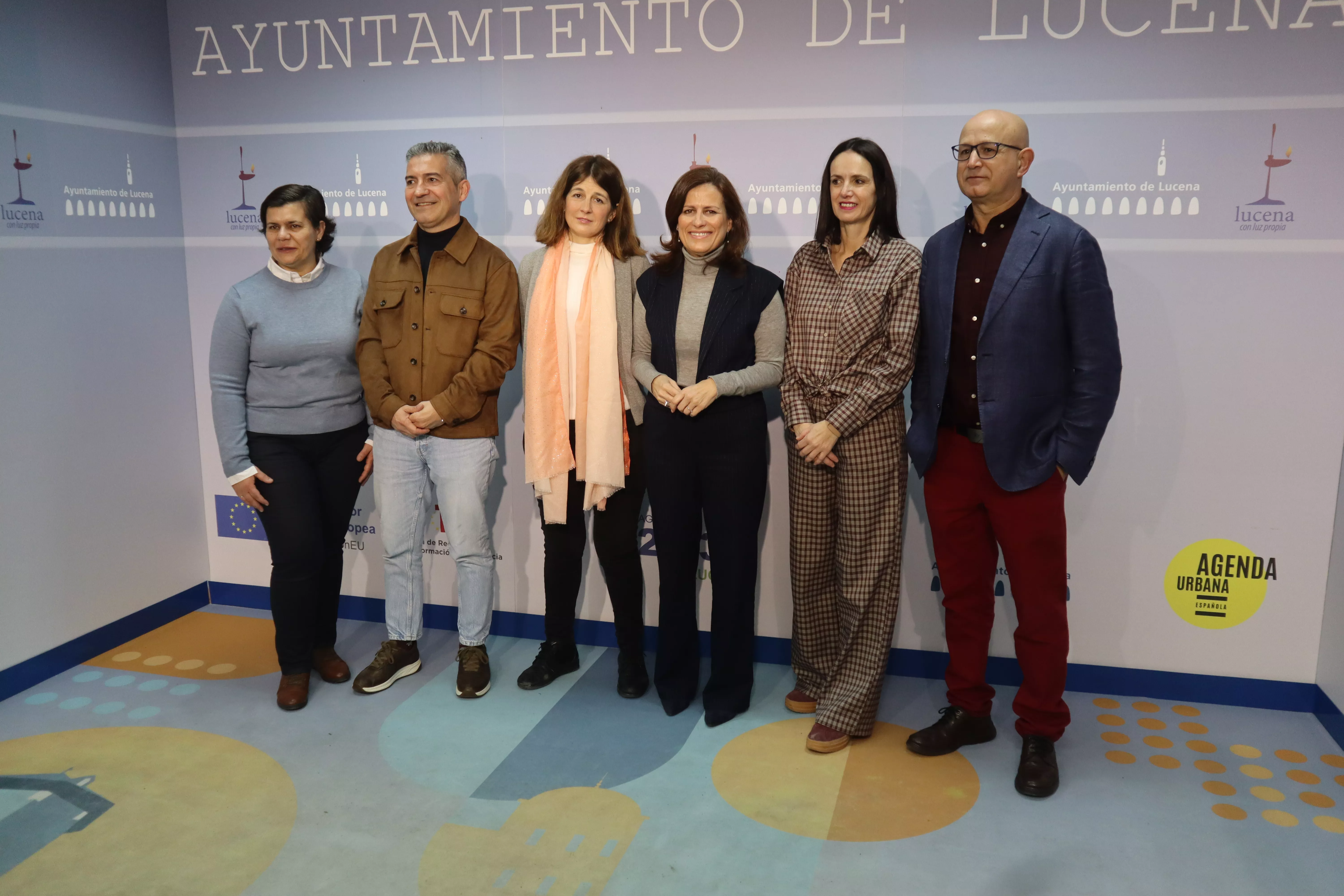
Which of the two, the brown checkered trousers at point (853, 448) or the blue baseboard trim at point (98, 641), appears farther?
the blue baseboard trim at point (98, 641)

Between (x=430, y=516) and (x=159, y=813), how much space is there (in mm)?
1224

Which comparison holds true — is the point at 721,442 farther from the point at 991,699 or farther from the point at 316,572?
the point at 316,572

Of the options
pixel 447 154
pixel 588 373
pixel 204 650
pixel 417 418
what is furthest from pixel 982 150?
pixel 204 650

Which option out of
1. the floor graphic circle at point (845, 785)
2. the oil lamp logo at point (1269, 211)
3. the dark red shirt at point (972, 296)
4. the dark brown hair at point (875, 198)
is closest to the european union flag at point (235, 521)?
the floor graphic circle at point (845, 785)

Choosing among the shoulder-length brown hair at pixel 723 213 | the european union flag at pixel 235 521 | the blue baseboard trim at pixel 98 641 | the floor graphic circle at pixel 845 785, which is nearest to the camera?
the floor graphic circle at pixel 845 785

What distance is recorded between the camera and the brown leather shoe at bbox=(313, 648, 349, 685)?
3438 mm

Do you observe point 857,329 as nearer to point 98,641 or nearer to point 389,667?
point 389,667

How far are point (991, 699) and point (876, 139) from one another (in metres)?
1.91

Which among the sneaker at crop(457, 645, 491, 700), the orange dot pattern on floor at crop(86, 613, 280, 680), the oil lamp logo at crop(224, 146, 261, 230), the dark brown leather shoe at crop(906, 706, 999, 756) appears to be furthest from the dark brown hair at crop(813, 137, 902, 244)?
the orange dot pattern on floor at crop(86, 613, 280, 680)

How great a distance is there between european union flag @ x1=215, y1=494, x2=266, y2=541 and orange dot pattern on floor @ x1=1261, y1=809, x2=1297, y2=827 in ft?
Result: 12.4

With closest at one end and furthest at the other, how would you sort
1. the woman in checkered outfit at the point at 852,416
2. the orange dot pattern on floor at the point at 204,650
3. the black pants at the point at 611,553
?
the woman in checkered outfit at the point at 852,416, the black pants at the point at 611,553, the orange dot pattern on floor at the point at 204,650

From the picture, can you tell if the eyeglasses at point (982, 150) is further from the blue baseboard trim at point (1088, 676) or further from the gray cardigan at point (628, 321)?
→ the blue baseboard trim at point (1088, 676)

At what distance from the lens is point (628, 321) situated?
3.11 metres

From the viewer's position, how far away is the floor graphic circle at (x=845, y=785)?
255cm
